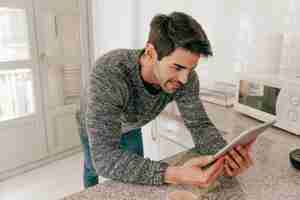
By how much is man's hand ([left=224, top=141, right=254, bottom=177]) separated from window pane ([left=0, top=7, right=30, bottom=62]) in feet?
6.82

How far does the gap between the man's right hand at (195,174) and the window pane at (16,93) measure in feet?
6.56

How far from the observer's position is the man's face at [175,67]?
31.4 inches

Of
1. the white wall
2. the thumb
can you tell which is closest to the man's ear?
the thumb

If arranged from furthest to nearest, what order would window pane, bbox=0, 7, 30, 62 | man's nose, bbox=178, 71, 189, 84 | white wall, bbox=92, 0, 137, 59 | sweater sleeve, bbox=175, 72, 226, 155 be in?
white wall, bbox=92, 0, 137, 59, window pane, bbox=0, 7, 30, 62, sweater sleeve, bbox=175, 72, 226, 155, man's nose, bbox=178, 71, 189, 84

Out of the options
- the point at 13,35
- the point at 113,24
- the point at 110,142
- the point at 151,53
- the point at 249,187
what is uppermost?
the point at 113,24

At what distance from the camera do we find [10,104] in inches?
92.4

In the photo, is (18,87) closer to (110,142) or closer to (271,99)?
(110,142)

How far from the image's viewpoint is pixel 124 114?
1034 mm

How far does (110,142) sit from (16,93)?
191cm

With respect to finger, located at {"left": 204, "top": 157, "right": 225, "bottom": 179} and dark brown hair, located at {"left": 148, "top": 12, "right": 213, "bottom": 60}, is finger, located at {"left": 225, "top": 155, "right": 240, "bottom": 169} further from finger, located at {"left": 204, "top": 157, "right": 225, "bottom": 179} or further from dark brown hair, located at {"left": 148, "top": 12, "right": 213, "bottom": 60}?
dark brown hair, located at {"left": 148, "top": 12, "right": 213, "bottom": 60}

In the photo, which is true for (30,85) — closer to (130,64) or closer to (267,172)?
(130,64)

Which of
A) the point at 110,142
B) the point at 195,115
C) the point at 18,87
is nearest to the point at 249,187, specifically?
the point at 195,115

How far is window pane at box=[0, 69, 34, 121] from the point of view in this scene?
2291 millimetres

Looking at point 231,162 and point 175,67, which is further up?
point 175,67
